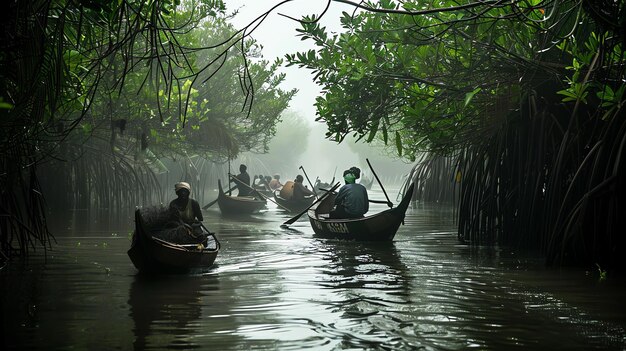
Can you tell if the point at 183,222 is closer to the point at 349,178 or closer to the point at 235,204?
the point at 349,178

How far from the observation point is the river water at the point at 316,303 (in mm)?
6102

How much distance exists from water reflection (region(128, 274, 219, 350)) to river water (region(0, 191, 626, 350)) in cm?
2

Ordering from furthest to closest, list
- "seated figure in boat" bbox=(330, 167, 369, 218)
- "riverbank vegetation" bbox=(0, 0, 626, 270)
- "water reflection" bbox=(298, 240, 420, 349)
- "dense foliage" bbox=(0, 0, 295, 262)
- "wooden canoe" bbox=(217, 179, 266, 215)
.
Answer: "wooden canoe" bbox=(217, 179, 266, 215)
"seated figure in boat" bbox=(330, 167, 369, 218)
"riverbank vegetation" bbox=(0, 0, 626, 270)
"water reflection" bbox=(298, 240, 420, 349)
"dense foliage" bbox=(0, 0, 295, 262)

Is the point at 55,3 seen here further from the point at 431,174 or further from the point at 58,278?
the point at 431,174

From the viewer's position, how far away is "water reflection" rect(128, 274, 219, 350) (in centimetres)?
608

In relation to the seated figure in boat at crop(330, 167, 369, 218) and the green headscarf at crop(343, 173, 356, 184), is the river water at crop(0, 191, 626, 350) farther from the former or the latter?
the green headscarf at crop(343, 173, 356, 184)

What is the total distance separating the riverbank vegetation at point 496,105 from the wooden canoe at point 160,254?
12.4ft

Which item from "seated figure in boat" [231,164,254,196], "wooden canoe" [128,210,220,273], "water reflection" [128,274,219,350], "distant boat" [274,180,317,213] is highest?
"seated figure in boat" [231,164,254,196]

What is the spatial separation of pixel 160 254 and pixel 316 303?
234 centimetres

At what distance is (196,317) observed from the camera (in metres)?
7.04

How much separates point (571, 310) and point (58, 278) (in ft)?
19.8

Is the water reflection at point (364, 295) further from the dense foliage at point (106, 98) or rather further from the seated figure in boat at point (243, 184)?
the seated figure in boat at point (243, 184)

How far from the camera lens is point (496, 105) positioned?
11805mm

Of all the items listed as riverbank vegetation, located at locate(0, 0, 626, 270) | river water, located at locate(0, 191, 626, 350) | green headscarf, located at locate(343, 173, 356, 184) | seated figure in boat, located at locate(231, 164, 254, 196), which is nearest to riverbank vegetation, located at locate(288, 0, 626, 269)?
riverbank vegetation, located at locate(0, 0, 626, 270)
